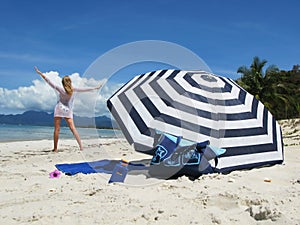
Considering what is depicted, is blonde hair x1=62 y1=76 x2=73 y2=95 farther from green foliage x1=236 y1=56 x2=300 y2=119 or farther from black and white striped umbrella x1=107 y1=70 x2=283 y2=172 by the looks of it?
green foliage x1=236 y1=56 x2=300 y2=119

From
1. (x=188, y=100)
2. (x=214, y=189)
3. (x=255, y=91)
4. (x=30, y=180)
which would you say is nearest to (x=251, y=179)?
(x=214, y=189)

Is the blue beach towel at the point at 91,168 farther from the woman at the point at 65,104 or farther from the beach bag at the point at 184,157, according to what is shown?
the woman at the point at 65,104

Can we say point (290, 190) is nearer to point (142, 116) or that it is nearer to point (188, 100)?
point (188, 100)

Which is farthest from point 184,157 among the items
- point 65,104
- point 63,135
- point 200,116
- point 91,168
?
point 63,135

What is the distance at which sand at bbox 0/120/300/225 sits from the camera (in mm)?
2293

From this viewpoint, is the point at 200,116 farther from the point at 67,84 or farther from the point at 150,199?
the point at 67,84

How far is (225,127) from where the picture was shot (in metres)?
4.09

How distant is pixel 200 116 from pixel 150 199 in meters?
1.65

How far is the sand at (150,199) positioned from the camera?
7.52ft

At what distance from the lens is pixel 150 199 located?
9.31 feet

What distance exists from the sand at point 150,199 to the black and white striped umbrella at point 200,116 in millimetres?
338

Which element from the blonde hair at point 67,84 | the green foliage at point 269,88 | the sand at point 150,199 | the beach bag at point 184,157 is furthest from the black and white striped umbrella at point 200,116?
the green foliage at point 269,88

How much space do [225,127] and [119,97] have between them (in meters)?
1.73

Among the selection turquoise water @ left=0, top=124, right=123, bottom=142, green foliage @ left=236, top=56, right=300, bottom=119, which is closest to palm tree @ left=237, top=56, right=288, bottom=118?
green foliage @ left=236, top=56, right=300, bottom=119
